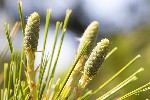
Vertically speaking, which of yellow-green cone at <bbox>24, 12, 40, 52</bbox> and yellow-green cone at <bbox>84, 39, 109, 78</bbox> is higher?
yellow-green cone at <bbox>24, 12, 40, 52</bbox>

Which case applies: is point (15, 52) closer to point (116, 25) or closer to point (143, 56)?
point (143, 56)

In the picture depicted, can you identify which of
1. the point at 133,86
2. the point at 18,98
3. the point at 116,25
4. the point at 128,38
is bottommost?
the point at 18,98

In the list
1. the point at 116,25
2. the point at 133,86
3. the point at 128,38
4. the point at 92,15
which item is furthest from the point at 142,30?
the point at 92,15

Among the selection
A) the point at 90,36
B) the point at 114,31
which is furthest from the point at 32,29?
the point at 114,31

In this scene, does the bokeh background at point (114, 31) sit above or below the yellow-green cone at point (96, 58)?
above

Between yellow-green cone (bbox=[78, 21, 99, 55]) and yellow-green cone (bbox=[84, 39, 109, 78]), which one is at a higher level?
yellow-green cone (bbox=[78, 21, 99, 55])

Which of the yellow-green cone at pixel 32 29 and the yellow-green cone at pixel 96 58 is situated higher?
the yellow-green cone at pixel 32 29

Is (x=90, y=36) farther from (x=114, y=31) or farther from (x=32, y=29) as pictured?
(x=114, y=31)

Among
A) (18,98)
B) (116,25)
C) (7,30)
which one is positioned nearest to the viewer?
(7,30)

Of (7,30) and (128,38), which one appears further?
(128,38)
